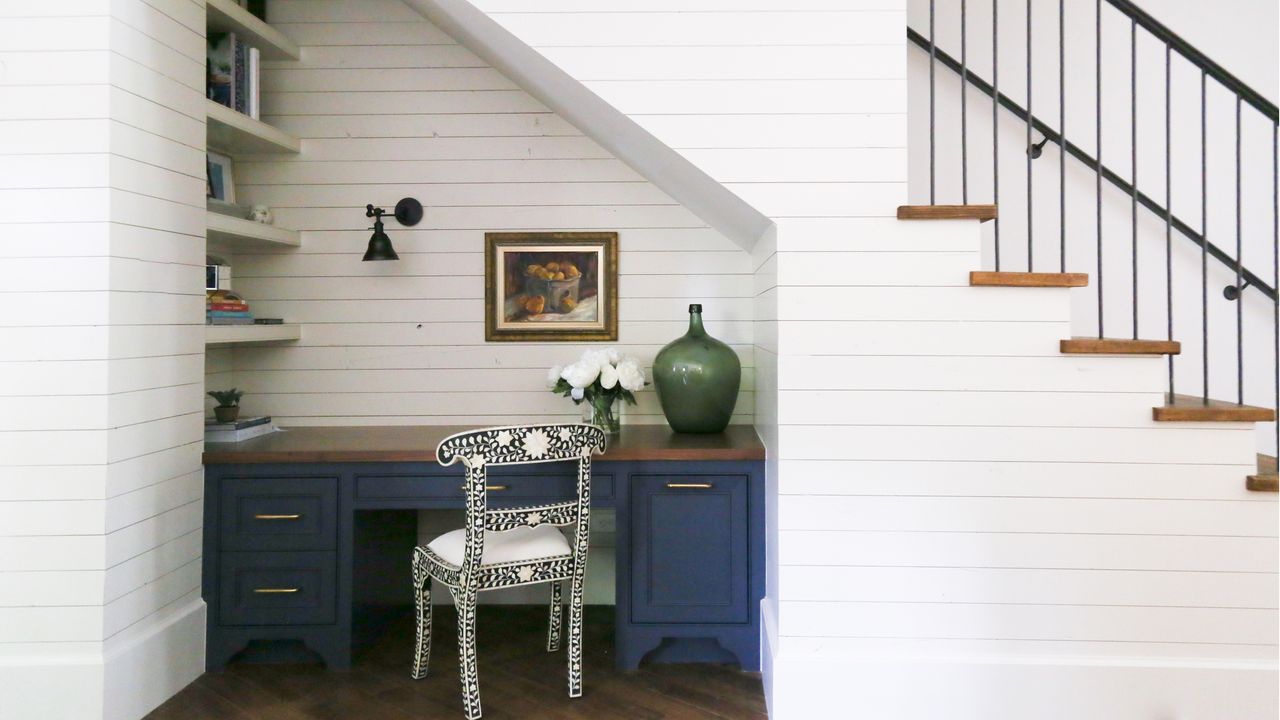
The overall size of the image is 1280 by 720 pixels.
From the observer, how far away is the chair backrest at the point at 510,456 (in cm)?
224

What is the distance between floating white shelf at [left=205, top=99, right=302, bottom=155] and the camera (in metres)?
2.79

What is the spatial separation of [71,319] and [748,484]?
2136mm

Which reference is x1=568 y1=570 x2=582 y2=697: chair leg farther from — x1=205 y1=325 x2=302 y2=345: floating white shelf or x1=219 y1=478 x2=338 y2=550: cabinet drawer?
x1=205 y1=325 x2=302 y2=345: floating white shelf

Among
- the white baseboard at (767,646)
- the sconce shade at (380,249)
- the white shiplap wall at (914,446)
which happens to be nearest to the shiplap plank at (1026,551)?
the white shiplap wall at (914,446)

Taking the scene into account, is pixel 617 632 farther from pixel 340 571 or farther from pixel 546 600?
pixel 340 571

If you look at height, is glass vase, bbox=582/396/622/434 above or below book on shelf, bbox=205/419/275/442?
above

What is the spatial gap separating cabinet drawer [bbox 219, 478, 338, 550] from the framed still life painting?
974mm

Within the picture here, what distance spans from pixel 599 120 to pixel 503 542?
57.6 inches

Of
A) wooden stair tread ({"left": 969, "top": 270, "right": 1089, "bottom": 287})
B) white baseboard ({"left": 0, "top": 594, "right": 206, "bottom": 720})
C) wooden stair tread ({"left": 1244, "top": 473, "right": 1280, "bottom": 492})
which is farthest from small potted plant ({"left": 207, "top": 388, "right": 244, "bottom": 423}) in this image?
wooden stair tread ({"left": 1244, "top": 473, "right": 1280, "bottom": 492})

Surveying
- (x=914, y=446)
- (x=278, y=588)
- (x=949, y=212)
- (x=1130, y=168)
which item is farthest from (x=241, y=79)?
(x=1130, y=168)

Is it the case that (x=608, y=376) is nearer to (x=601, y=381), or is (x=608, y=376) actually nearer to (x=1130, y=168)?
(x=601, y=381)

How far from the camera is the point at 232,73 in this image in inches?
117

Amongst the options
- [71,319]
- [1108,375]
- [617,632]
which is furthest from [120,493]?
[1108,375]

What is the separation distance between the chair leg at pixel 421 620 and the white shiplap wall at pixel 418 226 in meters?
0.87
